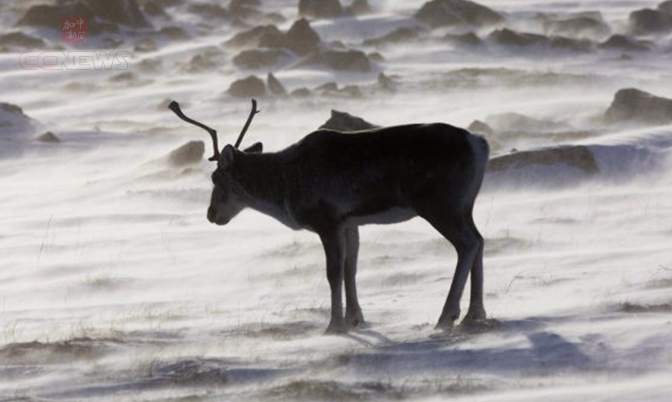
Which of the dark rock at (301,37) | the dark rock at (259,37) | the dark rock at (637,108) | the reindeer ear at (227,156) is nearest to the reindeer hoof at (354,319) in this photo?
the reindeer ear at (227,156)

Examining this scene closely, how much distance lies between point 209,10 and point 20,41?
953cm

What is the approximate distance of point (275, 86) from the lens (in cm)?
3884

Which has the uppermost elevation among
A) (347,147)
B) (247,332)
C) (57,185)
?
(347,147)

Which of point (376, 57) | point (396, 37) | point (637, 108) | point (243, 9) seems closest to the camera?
point (637, 108)

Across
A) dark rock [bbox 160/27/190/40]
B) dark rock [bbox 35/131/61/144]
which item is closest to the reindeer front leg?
dark rock [bbox 35/131/61/144]

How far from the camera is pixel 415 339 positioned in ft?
35.0

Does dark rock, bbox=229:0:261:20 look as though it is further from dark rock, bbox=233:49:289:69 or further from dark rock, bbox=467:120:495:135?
dark rock, bbox=467:120:495:135

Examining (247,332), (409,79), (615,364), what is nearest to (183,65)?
(409,79)

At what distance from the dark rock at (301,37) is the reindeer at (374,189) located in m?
34.1

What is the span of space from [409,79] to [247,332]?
29202 mm

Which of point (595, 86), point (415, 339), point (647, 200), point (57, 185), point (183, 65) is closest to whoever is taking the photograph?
point (415, 339)

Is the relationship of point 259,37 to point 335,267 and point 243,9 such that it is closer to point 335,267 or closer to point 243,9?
point 243,9

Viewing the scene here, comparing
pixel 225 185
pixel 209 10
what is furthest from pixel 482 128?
pixel 209 10

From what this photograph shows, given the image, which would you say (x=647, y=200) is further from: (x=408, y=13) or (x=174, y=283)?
(x=408, y=13)
